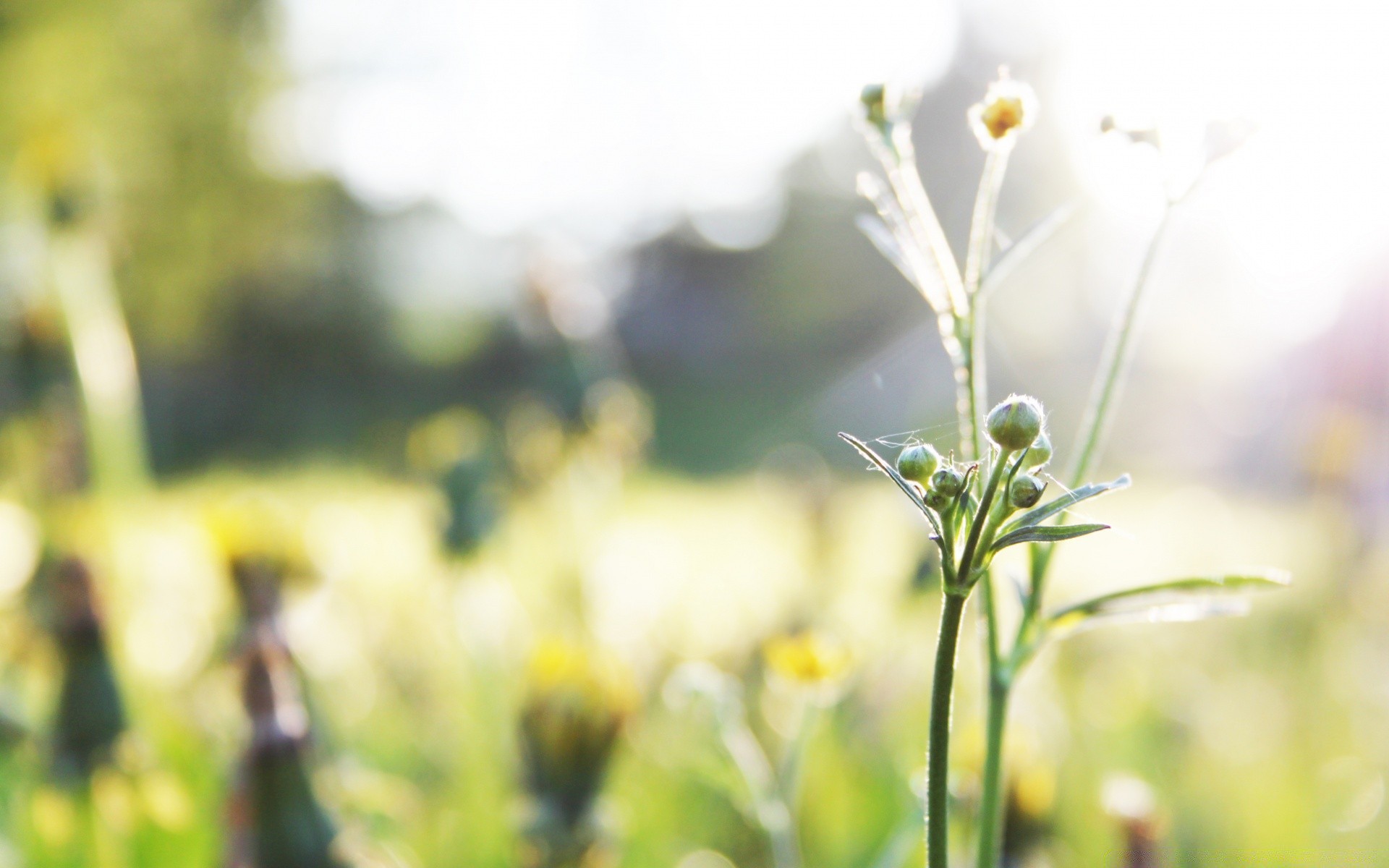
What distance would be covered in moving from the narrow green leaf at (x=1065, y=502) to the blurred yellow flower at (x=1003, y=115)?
0.42 ft

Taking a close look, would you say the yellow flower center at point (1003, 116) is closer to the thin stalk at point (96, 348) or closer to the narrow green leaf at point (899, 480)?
the narrow green leaf at point (899, 480)

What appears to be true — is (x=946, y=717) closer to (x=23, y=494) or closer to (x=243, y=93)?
(x=23, y=494)

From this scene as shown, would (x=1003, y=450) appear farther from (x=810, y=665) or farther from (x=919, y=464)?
(x=810, y=665)

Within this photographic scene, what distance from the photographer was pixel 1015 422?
1.02 ft

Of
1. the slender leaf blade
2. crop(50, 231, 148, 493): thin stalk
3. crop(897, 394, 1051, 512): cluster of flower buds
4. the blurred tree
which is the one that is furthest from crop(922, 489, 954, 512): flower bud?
the blurred tree

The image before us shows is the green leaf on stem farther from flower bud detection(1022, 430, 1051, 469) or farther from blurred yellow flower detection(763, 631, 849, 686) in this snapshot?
blurred yellow flower detection(763, 631, 849, 686)

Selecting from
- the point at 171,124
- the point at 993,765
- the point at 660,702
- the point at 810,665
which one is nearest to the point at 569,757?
the point at 810,665

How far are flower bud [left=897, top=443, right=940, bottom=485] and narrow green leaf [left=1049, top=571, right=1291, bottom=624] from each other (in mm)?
128

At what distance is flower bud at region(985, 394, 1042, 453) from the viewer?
1.02 feet

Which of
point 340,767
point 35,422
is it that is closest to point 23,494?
point 35,422

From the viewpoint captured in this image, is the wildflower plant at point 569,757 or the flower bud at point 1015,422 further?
the wildflower plant at point 569,757

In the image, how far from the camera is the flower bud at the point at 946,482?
0.32 meters

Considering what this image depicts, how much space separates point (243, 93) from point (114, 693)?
32.4 feet

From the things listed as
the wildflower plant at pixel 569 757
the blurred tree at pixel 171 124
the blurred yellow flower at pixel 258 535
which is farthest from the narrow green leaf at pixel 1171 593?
the blurred tree at pixel 171 124
